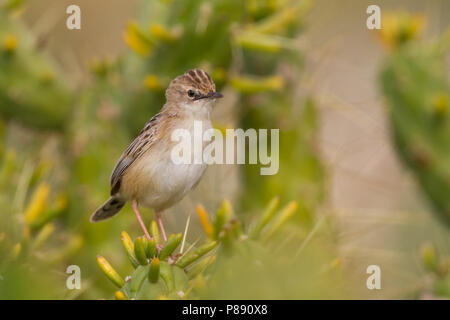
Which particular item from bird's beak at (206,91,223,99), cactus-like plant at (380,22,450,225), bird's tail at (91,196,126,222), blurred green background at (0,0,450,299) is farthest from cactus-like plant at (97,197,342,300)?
cactus-like plant at (380,22,450,225)

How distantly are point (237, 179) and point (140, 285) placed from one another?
308 centimetres

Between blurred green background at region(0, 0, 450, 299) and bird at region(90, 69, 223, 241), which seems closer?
bird at region(90, 69, 223, 241)

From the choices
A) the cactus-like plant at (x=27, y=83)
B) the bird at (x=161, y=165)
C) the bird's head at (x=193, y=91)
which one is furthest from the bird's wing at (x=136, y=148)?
the cactus-like plant at (x=27, y=83)

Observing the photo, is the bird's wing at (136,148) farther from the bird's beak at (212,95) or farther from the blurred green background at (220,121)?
the blurred green background at (220,121)

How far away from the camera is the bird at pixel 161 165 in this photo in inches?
88.5

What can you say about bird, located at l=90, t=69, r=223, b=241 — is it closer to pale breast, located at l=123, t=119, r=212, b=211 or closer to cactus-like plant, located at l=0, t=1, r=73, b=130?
pale breast, located at l=123, t=119, r=212, b=211

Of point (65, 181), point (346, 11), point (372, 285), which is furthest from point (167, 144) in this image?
point (346, 11)

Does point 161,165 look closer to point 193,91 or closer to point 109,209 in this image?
point 193,91

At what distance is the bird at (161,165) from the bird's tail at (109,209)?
16cm

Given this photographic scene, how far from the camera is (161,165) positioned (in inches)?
96.9

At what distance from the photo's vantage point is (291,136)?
4.72 meters

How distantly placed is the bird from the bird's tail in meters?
0.16

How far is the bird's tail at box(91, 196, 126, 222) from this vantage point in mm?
2767
